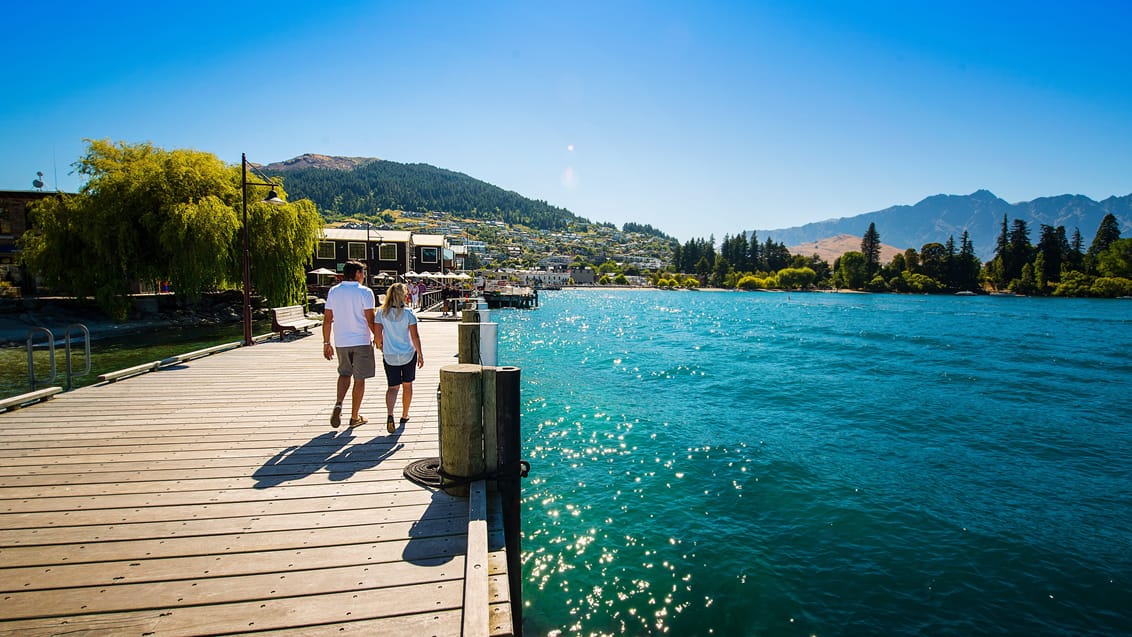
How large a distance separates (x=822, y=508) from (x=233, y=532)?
8.35 metres

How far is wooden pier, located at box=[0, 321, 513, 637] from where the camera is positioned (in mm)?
3029

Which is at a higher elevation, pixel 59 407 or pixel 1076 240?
pixel 1076 240

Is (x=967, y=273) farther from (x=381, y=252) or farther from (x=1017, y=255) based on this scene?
(x=381, y=252)

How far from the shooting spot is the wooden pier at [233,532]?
3.03m

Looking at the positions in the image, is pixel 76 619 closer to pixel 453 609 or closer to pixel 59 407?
pixel 453 609

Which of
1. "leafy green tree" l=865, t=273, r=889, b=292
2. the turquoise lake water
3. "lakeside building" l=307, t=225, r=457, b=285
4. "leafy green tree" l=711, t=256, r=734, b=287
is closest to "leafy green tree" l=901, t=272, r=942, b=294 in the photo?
"leafy green tree" l=865, t=273, r=889, b=292

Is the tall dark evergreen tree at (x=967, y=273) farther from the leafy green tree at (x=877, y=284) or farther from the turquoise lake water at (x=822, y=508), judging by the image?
the turquoise lake water at (x=822, y=508)

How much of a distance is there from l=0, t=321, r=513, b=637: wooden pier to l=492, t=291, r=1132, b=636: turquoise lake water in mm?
2370

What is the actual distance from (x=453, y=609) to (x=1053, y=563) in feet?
28.1

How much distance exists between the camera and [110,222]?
22.6m

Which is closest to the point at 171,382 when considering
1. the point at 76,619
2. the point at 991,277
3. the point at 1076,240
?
the point at 76,619

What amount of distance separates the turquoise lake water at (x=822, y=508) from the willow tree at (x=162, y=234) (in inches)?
529

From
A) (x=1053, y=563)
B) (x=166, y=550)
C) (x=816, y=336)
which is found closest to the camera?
(x=166, y=550)

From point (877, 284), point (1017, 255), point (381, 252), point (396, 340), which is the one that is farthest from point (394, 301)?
point (1017, 255)
